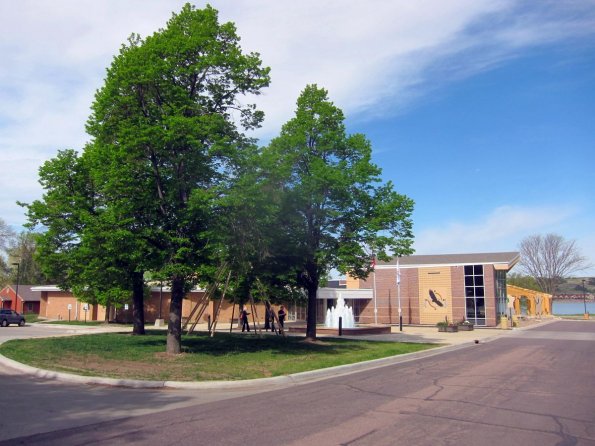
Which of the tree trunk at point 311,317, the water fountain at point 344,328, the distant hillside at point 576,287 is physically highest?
the distant hillside at point 576,287

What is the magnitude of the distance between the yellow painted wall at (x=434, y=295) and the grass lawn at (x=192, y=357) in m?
27.0

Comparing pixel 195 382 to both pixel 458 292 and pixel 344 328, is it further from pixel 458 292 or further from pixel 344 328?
pixel 458 292

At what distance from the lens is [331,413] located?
8.60 metres

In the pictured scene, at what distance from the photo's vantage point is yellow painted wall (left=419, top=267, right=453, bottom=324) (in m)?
48.0

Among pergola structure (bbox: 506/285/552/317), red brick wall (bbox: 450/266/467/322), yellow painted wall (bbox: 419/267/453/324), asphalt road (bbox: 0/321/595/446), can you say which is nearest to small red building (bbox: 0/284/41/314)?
yellow painted wall (bbox: 419/267/453/324)

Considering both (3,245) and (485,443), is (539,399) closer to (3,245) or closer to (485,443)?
(485,443)

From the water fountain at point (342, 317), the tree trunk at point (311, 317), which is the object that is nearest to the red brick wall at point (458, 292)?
the water fountain at point (342, 317)

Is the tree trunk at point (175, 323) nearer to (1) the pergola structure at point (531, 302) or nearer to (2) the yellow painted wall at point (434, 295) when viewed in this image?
(2) the yellow painted wall at point (434, 295)

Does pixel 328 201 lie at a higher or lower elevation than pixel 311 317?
higher

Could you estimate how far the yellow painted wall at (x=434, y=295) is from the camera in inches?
1891

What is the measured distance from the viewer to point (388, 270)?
167 ft

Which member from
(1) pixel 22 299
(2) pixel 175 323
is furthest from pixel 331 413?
(1) pixel 22 299

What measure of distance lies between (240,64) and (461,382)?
12.1 meters

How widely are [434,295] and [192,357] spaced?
3701 centimetres
